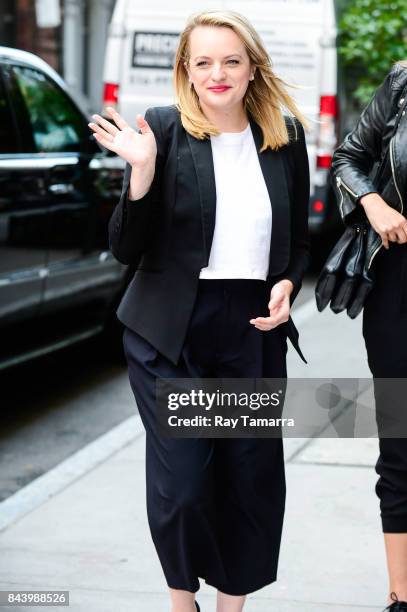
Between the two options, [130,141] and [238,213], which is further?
[238,213]

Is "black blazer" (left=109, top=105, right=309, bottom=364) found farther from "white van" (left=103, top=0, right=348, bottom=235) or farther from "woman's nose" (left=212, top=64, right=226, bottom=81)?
"white van" (left=103, top=0, right=348, bottom=235)

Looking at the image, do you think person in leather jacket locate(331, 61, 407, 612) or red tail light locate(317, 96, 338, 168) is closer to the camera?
person in leather jacket locate(331, 61, 407, 612)

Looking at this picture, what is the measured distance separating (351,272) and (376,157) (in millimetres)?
367

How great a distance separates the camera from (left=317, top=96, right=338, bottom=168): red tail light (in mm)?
10953

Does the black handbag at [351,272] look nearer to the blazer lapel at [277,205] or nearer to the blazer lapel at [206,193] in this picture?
the blazer lapel at [277,205]

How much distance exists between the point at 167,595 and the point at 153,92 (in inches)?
319

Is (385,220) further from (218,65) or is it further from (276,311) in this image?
(218,65)

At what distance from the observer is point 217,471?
10.7 feet

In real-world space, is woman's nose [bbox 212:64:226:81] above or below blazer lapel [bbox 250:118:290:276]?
above

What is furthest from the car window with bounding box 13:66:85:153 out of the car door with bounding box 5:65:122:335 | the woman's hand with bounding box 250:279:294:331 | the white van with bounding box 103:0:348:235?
the white van with bounding box 103:0:348:235

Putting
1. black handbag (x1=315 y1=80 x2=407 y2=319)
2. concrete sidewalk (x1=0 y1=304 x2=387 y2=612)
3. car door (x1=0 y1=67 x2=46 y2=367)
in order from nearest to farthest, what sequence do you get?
black handbag (x1=315 y1=80 x2=407 y2=319), concrete sidewalk (x1=0 y1=304 x2=387 y2=612), car door (x1=0 y1=67 x2=46 y2=367)

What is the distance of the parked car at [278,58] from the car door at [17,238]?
4.91 meters

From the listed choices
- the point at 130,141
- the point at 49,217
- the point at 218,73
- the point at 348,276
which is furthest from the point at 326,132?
the point at 130,141

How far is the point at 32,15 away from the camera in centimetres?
1888
